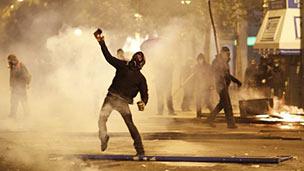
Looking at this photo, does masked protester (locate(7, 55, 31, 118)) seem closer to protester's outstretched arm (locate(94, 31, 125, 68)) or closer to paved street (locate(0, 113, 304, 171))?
paved street (locate(0, 113, 304, 171))

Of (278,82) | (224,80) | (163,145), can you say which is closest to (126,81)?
(163,145)

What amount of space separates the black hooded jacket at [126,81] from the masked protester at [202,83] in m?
7.88

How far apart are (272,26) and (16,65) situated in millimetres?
7327

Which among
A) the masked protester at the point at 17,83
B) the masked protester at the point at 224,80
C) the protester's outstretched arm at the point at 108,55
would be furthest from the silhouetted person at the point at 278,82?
the protester's outstretched arm at the point at 108,55

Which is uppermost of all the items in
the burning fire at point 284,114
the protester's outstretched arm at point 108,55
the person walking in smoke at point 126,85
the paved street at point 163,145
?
the protester's outstretched arm at point 108,55

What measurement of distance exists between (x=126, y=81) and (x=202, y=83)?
27.3ft

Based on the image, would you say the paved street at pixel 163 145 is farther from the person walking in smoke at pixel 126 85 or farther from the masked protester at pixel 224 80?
the person walking in smoke at pixel 126 85

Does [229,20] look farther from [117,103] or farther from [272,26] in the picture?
[117,103]

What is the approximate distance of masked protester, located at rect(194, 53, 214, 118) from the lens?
1934 centimetres

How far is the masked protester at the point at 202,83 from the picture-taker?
762 inches

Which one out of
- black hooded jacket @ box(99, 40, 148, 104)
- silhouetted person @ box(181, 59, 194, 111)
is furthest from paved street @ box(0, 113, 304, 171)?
silhouetted person @ box(181, 59, 194, 111)

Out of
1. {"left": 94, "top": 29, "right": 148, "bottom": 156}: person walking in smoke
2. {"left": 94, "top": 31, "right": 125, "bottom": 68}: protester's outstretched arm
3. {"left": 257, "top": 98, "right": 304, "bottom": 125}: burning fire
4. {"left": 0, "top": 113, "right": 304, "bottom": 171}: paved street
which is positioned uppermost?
{"left": 94, "top": 31, "right": 125, "bottom": 68}: protester's outstretched arm

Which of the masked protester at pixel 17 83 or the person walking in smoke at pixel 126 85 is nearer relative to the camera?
the person walking in smoke at pixel 126 85

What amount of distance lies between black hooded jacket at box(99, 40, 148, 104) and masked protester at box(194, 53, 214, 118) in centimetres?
788
